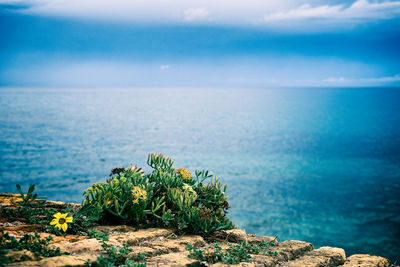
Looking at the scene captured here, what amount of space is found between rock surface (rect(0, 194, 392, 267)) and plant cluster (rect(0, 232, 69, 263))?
106 mm

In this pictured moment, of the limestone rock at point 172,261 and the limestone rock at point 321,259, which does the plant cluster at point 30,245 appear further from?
the limestone rock at point 321,259

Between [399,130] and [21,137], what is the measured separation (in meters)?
84.5

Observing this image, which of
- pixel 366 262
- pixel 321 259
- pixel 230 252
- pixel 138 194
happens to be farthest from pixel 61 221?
pixel 366 262

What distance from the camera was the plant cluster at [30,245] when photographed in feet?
12.3

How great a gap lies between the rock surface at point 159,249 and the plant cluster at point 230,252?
0.26 ft

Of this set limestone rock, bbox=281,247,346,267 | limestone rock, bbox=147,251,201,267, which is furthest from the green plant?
limestone rock, bbox=281,247,346,267

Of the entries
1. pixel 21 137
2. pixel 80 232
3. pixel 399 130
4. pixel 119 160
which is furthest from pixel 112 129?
pixel 80 232

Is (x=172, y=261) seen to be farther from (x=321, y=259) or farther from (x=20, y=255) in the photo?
(x=321, y=259)

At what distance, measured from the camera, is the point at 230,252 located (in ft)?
14.9

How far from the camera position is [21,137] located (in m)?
62.6

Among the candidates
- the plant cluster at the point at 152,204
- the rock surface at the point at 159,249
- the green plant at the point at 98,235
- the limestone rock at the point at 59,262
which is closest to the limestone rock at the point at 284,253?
the rock surface at the point at 159,249

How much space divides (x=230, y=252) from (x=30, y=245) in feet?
8.17

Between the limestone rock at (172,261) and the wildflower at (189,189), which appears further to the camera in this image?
the wildflower at (189,189)

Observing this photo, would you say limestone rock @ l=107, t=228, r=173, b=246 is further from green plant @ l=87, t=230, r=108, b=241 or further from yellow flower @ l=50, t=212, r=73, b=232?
yellow flower @ l=50, t=212, r=73, b=232
